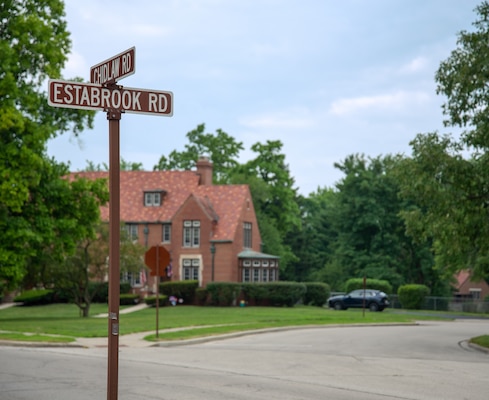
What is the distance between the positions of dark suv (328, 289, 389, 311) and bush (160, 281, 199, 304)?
9832 millimetres

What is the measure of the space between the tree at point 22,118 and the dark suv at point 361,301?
27.7 meters

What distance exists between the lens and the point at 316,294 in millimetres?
61844

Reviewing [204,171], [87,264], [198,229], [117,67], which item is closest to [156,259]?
[87,264]

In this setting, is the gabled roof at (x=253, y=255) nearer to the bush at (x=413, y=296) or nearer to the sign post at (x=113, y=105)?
the bush at (x=413, y=296)

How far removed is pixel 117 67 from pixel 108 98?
294 mm

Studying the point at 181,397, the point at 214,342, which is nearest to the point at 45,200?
the point at 214,342

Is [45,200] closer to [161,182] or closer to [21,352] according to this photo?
[21,352]

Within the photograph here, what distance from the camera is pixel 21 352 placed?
2077 centimetres

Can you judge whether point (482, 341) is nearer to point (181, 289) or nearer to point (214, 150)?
point (181, 289)

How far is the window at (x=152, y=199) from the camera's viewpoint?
6650 centimetres

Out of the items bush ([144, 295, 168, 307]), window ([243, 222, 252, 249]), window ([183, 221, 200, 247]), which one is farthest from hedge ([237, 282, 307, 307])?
window ([243, 222, 252, 249])

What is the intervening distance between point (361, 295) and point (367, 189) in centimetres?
1959

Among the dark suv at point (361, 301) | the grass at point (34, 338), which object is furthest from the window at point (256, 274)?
the grass at point (34, 338)

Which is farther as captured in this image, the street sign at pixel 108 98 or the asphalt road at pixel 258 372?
the asphalt road at pixel 258 372
